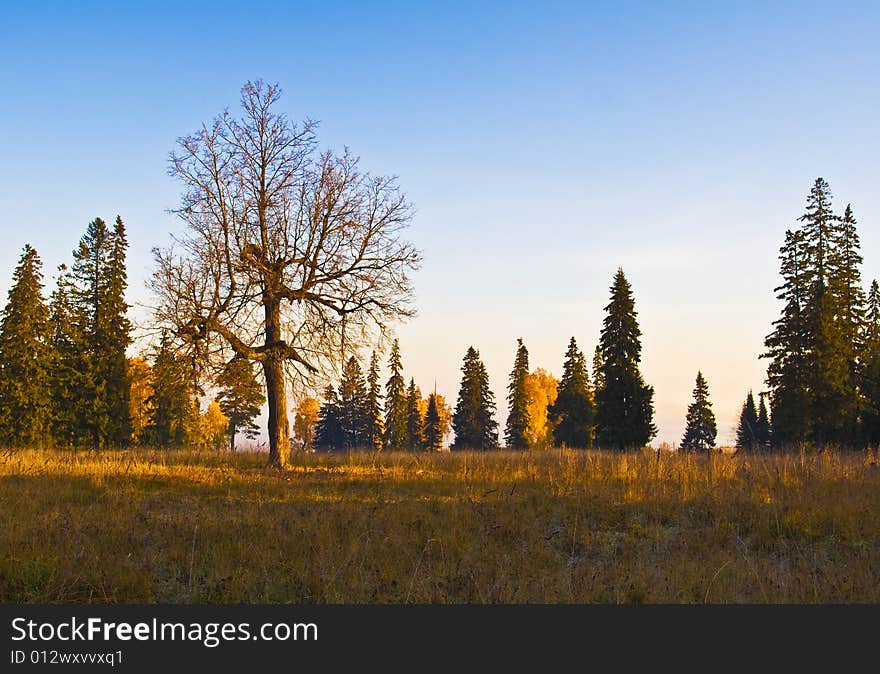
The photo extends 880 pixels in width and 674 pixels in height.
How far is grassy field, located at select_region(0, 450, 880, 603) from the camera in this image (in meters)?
6.50

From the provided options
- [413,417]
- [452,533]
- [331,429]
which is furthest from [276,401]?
[331,429]

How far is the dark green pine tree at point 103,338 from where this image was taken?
41.5m

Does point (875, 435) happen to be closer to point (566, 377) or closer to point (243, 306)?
point (566, 377)

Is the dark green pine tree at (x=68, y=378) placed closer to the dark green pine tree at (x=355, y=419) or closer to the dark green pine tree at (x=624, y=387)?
the dark green pine tree at (x=355, y=419)

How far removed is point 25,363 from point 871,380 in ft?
185

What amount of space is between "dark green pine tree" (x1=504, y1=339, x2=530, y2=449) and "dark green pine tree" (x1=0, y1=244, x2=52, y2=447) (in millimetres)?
44535

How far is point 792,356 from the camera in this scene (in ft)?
135

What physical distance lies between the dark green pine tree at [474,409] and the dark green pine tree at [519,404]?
224 centimetres

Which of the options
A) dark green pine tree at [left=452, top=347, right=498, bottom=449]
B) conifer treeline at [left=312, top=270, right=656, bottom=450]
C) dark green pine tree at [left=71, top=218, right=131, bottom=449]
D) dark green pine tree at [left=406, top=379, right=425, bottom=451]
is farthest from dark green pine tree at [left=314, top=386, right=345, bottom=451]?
dark green pine tree at [left=71, top=218, right=131, bottom=449]

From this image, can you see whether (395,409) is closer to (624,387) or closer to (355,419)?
(355,419)

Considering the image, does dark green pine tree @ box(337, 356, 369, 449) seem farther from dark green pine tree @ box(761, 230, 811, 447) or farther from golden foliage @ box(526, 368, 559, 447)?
dark green pine tree @ box(761, 230, 811, 447)

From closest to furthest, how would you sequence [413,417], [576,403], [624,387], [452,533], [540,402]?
[452,533], [624,387], [576,403], [413,417], [540,402]

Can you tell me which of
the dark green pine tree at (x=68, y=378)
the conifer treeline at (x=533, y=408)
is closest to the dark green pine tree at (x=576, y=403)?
the conifer treeline at (x=533, y=408)

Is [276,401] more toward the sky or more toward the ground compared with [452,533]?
more toward the sky
